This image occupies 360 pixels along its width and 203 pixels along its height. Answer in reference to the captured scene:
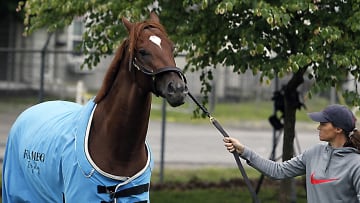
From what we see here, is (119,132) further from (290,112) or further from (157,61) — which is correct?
(290,112)

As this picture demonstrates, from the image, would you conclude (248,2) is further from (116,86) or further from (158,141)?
(158,141)

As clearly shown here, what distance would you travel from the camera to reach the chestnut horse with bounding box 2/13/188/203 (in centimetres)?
567

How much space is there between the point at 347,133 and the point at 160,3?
13.1 ft

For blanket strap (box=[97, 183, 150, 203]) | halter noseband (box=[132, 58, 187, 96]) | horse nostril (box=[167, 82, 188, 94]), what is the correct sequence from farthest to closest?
blanket strap (box=[97, 183, 150, 203]) < halter noseband (box=[132, 58, 187, 96]) < horse nostril (box=[167, 82, 188, 94])

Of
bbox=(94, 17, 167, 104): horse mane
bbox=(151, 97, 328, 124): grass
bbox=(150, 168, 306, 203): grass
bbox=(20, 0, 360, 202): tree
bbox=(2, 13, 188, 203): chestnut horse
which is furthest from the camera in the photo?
bbox=(151, 97, 328, 124): grass

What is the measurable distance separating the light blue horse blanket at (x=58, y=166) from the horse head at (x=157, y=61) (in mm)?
711

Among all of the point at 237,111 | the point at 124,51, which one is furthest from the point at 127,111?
the point at 237,111

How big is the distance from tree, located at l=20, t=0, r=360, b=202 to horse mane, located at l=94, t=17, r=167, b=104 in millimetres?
1801

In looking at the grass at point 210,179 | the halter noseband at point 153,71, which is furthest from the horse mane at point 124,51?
the grass at point 210,179

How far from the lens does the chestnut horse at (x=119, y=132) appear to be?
5672 millimetres

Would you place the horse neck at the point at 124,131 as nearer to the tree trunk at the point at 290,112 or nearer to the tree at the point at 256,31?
the tree at the point at 256,31

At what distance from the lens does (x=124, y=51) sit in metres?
6.04

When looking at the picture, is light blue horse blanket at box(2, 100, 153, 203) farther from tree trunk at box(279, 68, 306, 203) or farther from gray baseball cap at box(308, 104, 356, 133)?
tree trunk at box(279, 68, 306, 203)

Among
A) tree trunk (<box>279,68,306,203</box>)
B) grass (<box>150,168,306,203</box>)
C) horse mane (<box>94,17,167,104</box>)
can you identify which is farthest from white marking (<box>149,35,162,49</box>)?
grass (<box>150,168,306,203</box>)
